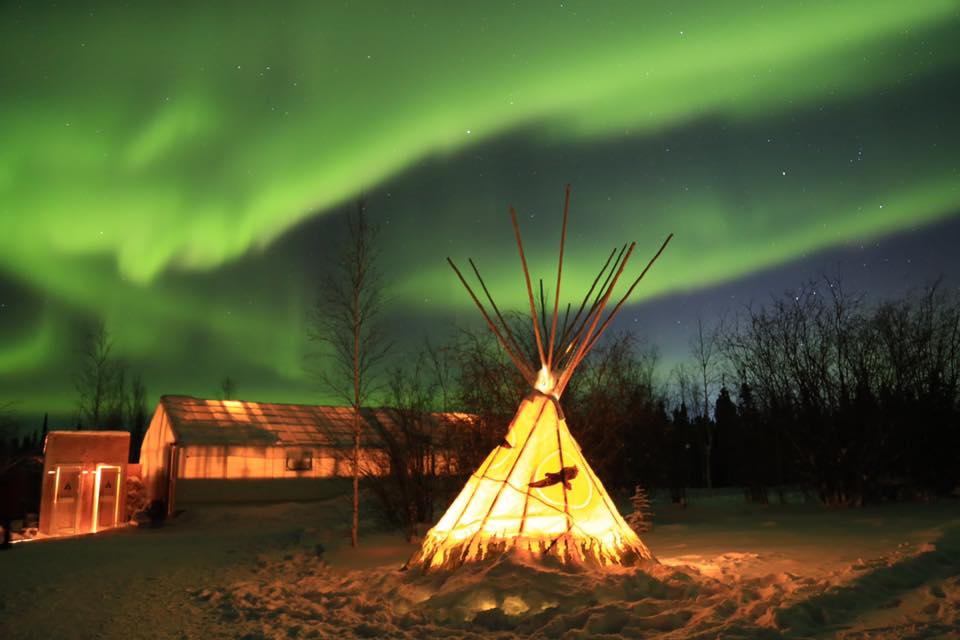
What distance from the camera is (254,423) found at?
24.5 metres

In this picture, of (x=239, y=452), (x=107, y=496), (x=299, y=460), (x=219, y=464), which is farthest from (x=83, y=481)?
(x=299, y=460)

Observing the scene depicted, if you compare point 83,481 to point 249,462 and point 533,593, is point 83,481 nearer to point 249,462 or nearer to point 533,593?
point 249,462

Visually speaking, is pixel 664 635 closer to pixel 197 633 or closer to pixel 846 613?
pixel 846 613

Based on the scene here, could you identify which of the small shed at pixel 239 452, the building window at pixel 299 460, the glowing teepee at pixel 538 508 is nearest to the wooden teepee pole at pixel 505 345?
the glowing teepee at pixel 538 508

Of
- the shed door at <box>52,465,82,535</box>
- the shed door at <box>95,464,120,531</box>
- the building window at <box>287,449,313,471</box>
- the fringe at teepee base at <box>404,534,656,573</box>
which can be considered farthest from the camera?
the building window at <box>287,449,313,471</box>

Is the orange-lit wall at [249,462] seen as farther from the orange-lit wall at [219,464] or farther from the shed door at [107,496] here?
the shed door at [107,496]

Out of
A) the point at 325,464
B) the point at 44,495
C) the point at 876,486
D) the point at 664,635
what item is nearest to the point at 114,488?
the point at 44,495

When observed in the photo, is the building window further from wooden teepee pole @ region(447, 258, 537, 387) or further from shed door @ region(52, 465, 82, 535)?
wooden teepee pole @ region(447, 258, 537, 387)

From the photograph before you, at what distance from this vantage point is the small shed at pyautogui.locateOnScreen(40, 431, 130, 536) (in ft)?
56.6

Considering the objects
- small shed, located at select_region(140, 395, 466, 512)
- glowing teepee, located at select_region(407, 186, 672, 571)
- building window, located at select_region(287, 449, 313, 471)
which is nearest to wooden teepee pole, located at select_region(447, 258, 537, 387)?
glowing teepee, located at select_region(407, 186, 672, 571)

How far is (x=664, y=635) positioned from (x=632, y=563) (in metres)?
2.23

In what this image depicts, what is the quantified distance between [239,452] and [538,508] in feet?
58.4

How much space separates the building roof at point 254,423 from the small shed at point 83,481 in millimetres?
3663

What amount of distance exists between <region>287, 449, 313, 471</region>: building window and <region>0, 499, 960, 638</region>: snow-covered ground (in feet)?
41.4
